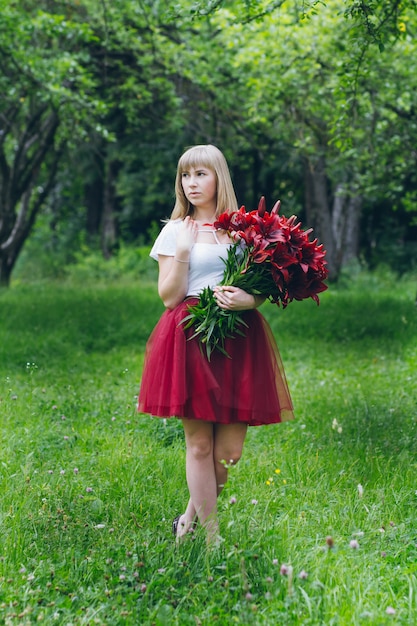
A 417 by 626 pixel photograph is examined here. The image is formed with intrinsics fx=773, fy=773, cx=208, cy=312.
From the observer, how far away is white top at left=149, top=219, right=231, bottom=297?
4066 mm

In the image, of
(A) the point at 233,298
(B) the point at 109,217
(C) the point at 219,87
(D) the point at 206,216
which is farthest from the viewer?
(B) the point at 109,217

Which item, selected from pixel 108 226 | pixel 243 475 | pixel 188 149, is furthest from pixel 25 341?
pixel 108 226

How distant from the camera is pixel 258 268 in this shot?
394 cm

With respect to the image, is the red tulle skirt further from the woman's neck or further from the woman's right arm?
the woman's neck

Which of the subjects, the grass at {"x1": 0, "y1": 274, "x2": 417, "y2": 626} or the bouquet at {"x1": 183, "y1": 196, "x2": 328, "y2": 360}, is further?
the bouquet at {"x1": 183, "y1": 196, "x2": 328, "y2": 360}

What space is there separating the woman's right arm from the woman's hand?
195 millimetres

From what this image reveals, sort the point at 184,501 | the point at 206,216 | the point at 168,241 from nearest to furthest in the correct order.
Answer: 1. the point at 168,241
2. the point at 206,216
3. the point at 184,501

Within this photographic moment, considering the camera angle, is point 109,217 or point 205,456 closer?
point 205,456

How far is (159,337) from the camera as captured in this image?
4070 millimetres

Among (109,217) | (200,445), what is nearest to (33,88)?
(200,445)

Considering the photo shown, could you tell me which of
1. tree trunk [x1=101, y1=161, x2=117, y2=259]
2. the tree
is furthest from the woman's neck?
tree trunk [x1=101, y1=161, x2=117, y2=259]

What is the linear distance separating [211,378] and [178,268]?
59 centimetres

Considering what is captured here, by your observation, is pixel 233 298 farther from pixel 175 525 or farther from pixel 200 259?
pixel 175 525

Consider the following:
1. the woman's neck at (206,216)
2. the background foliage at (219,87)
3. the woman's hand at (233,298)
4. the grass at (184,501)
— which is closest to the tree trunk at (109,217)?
the background foliage at (219,87)
